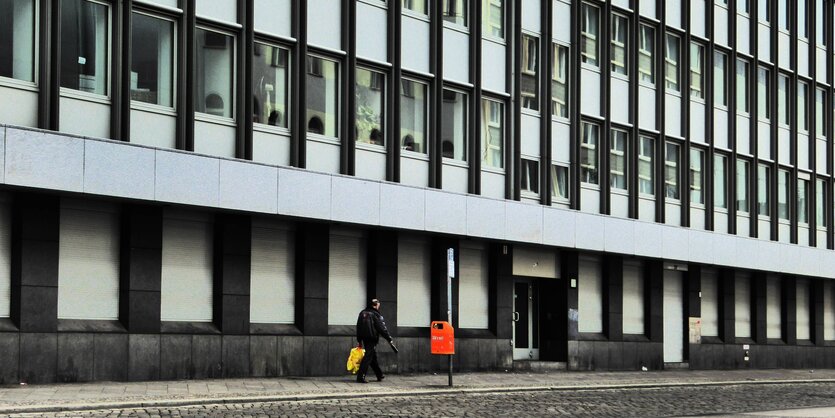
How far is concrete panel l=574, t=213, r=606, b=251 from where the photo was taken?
36781mm

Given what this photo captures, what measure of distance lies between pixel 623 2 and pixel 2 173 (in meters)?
22.0

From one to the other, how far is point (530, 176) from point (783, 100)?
15389 mm

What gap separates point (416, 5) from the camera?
32938mm

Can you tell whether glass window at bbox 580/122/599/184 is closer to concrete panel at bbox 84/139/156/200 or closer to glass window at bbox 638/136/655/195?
glass window at bbox 638/136/655/195

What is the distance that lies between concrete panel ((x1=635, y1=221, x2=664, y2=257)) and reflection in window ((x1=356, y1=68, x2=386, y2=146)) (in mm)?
10096

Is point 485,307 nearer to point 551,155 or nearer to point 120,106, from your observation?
point 551,155

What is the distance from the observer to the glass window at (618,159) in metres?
39.8

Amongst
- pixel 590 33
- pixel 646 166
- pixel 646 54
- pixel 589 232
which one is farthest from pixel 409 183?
pixel 646 54

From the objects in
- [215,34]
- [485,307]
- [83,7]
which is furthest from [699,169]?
[83,7]

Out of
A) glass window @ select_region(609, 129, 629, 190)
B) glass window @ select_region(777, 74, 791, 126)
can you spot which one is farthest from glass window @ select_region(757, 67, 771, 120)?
glass window @ select_region(609, 129, 629, 190)

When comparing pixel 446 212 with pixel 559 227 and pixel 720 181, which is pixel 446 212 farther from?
pixel 720 181

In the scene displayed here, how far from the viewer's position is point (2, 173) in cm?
2302

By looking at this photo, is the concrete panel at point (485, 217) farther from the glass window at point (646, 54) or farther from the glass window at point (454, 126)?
the glass window at point (646, 54)

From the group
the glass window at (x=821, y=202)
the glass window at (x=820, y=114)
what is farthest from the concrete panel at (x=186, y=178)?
the glass window at (x=820, y=114)
